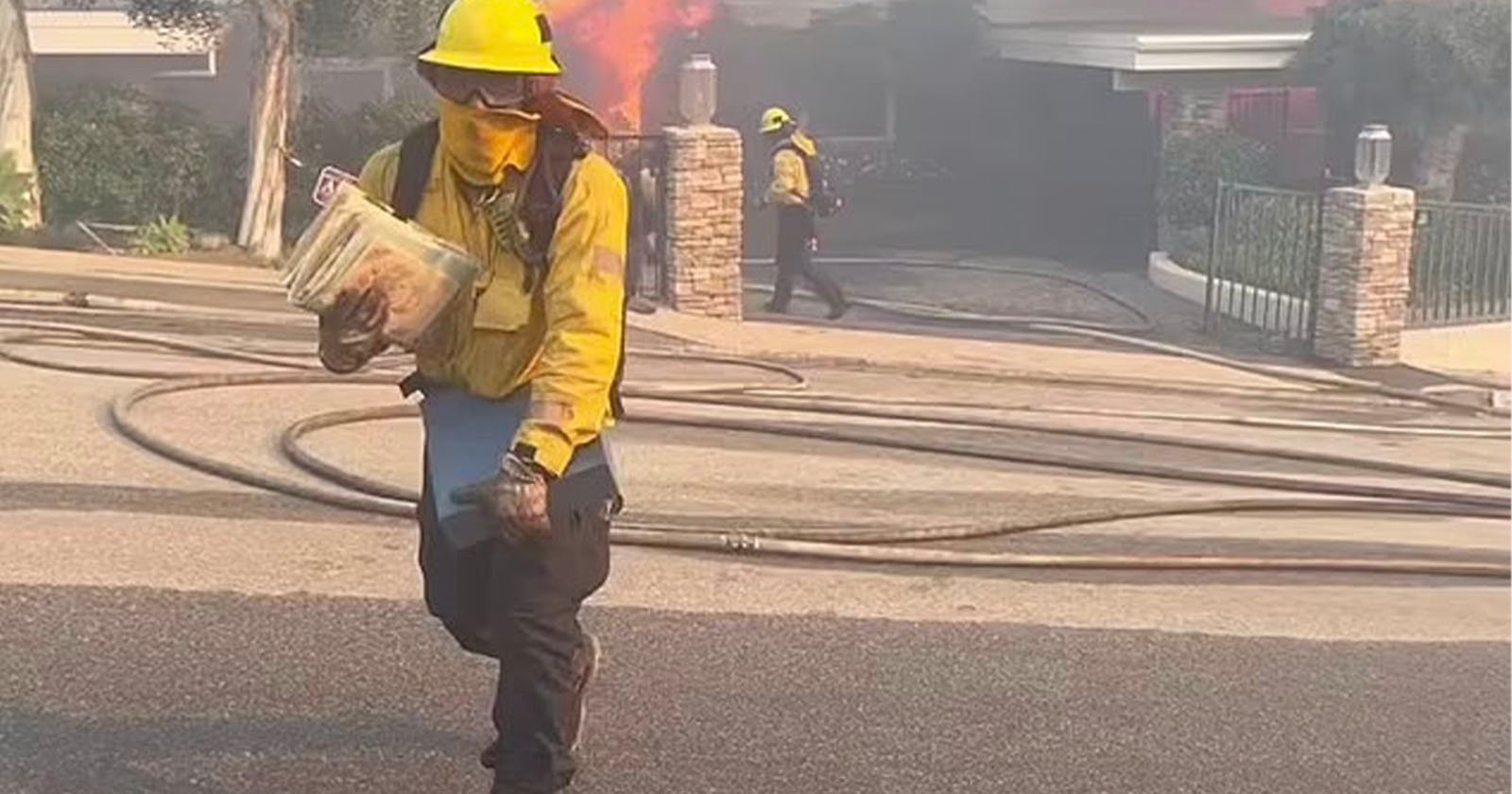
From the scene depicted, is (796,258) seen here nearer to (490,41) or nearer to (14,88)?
(14,88)

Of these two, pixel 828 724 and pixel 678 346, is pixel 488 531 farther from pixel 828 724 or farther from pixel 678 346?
pixel 678 346

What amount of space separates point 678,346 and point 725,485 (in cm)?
644

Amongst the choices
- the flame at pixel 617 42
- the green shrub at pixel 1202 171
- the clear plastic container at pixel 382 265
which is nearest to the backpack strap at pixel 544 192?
the clear plastic container at pixel 382 265

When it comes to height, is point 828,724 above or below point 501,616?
below

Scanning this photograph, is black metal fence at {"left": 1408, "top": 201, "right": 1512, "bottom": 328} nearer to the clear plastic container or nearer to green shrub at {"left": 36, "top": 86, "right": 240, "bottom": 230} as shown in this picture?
green shrub at {"left": 36, "top": 86, "right": 240, "bottom": 230}

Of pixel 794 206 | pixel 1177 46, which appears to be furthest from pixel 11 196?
pixel 1177 46

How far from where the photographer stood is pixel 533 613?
3.73 metres

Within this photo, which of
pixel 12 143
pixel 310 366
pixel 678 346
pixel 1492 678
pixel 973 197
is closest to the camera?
pixel 1492 678

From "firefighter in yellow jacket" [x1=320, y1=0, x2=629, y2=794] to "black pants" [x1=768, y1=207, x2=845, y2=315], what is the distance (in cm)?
1347

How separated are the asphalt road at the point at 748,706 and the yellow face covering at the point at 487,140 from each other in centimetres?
142

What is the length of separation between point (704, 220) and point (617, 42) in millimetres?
8548

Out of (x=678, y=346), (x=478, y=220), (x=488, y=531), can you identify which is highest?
(x=478, y=220)

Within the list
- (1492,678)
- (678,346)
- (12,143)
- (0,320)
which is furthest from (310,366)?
(12,143)

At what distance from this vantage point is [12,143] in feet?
57.9
